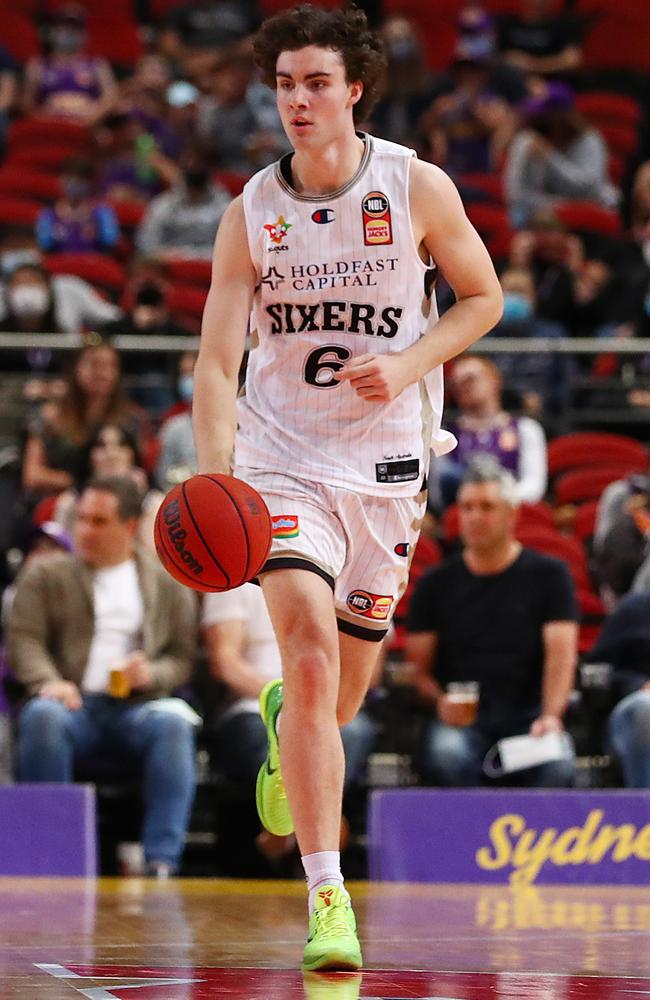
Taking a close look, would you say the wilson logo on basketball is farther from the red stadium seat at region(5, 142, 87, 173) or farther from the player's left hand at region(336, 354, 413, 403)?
the red stadium seat at region(5, 142, 87, 173)

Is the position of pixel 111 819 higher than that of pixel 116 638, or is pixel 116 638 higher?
pixel 116 638

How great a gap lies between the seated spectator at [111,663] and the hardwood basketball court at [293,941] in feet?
1.55

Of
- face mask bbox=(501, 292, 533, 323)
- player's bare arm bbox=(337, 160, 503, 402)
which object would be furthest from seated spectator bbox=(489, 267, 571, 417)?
player's bare arm bbox=(337, 160, 503, 402)

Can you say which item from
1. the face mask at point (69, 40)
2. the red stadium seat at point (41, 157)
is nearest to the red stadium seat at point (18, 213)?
the red stadium seat at point (41, 157)

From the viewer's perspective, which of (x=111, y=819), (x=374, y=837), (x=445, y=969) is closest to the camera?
(x=445, y=969)

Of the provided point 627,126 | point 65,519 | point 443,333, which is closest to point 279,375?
point 443,333

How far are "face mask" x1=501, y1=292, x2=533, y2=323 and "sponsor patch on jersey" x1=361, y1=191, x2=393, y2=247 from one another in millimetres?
6374

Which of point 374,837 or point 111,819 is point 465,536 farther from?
point 111,819

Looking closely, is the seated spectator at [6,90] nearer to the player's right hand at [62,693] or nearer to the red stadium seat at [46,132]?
the red stadium seat at [46,132]

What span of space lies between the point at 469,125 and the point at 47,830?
913cm

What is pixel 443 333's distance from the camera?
417 centimetres

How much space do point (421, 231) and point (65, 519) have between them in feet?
14.3

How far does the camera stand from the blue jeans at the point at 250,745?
22.3 feet

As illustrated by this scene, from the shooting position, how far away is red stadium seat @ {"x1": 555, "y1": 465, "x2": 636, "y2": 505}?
9477 mm
